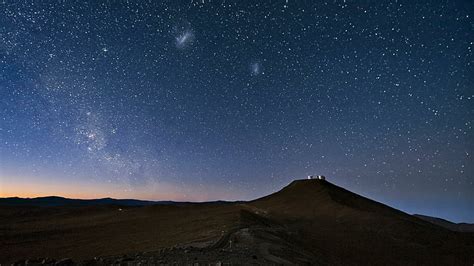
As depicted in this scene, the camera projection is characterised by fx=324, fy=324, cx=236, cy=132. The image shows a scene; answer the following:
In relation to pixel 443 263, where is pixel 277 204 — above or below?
above

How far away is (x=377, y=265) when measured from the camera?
55.0 feet

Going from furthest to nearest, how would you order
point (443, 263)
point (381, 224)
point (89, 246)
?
point (381, 224), point (443, 263), point (89, 246)

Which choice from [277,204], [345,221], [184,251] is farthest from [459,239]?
[184,251]

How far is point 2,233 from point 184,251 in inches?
807

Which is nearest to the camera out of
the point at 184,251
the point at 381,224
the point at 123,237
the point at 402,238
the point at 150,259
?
the point at 150,259

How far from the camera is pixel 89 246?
17.4 m

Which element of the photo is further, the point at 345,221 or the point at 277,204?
the point at 277,204

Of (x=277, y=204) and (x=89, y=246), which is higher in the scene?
(x=277, y=204)

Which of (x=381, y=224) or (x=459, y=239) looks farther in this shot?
(x=381, y=224)

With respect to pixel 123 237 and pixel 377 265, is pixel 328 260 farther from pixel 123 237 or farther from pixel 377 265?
pixel 123 237

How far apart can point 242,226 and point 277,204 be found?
75.6 feet

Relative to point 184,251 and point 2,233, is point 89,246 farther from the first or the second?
point 2,233

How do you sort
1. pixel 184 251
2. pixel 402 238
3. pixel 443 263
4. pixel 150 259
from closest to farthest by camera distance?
1. pixel 150 259
2. pixel 184 251
3. pixel 443 263
4. pixel 402 238

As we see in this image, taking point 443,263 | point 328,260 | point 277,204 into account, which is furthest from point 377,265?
point 277,204
